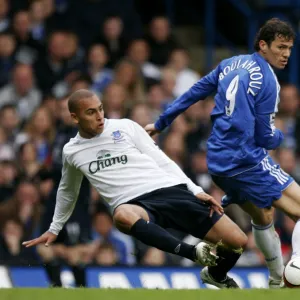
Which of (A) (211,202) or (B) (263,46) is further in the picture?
(B) (263,46)

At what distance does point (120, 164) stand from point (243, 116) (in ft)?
3.46

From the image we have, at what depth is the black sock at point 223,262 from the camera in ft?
32.4

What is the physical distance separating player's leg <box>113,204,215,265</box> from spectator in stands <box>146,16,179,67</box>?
678 centimetres

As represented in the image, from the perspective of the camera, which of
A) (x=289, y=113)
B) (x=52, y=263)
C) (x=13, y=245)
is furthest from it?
(x=289, y=113)

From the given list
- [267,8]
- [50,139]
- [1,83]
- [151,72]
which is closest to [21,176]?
[50,139]

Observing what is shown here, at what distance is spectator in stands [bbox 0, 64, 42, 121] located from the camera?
14883 mm

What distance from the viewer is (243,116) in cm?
959

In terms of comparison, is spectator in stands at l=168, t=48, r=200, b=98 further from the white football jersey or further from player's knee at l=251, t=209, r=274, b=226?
the white football jersey

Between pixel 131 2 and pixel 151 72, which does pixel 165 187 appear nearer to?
pixel 151 72

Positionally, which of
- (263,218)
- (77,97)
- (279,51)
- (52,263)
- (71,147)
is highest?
(279,51)

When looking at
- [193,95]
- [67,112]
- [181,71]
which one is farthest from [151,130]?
[181,71]

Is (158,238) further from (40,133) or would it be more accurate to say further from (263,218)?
(40,133)

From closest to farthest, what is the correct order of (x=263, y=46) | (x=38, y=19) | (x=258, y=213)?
(x=263, y=46)
(x=258, y=213)
(x=38, y=19)

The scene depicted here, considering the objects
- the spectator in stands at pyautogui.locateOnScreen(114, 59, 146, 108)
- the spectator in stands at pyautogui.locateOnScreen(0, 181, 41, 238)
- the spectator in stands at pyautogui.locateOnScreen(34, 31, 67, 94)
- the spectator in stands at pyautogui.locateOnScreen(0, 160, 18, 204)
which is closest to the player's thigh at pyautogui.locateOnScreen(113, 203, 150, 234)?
the spectator in stands at pyautogui.locateOnScreen(0, 181, 41, 238)
